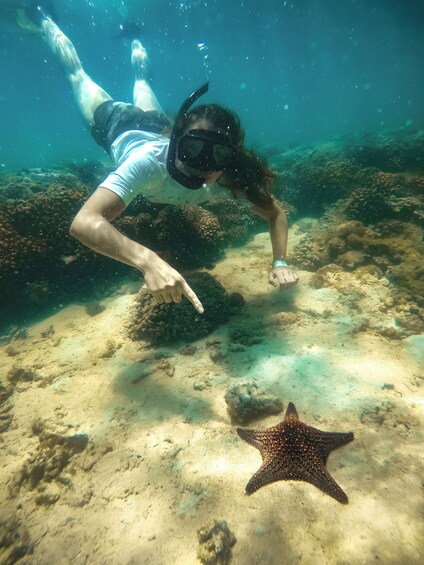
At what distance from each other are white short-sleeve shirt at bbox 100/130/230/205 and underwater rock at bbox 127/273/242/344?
59.7 inches

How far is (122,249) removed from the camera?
2.61 m

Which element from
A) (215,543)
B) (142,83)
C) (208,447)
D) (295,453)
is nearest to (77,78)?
(142,83)

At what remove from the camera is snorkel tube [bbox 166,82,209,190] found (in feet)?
10.7

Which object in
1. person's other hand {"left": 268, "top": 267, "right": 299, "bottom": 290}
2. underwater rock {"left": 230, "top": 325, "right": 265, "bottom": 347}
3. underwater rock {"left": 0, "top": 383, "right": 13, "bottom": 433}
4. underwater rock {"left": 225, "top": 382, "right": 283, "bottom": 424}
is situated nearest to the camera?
underwater rock {"left": 225, "top": 382, "right": 283, "bottom": 424}

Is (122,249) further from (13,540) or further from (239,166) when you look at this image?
(13,540)

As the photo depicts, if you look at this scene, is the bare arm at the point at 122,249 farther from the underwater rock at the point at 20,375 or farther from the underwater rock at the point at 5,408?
the underwater rock at the point at 20,375

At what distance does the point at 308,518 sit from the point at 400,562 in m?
0.55

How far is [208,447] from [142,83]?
1112 centimetres

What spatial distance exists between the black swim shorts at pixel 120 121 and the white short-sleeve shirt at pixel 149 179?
1.43m

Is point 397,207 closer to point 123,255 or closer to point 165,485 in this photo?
point 123,255

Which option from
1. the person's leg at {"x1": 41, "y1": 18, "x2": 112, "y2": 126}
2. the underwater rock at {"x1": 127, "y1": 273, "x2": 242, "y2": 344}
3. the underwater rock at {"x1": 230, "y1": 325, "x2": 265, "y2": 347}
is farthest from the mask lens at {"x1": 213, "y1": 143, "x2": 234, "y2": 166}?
the person's leg at {"x1": 41, "y1": 18, "x2": 112, "y2": 126}

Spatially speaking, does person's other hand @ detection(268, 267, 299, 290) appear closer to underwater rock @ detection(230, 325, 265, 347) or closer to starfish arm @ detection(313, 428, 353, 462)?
underwater rock @ detection(230, 325, 265, 347)

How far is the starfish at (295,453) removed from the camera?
6.77 feet

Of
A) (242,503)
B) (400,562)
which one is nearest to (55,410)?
(242,503)
